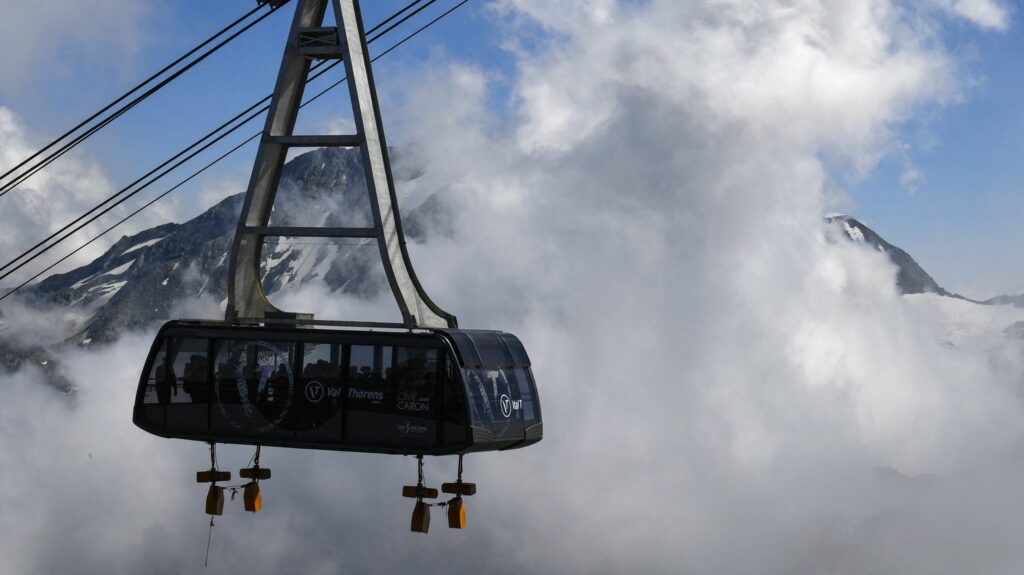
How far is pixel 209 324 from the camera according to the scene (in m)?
37.4

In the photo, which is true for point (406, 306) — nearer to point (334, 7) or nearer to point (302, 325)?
point (302, 325)

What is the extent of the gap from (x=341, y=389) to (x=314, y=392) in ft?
2.88

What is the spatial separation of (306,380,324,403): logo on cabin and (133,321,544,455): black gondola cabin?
0.03m

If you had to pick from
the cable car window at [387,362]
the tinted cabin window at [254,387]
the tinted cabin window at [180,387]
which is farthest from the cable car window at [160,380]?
the cable car window at [387,362]

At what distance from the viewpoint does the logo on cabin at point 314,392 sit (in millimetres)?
35656

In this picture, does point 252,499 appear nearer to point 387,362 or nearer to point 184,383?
point 184,383

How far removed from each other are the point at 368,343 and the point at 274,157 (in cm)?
720

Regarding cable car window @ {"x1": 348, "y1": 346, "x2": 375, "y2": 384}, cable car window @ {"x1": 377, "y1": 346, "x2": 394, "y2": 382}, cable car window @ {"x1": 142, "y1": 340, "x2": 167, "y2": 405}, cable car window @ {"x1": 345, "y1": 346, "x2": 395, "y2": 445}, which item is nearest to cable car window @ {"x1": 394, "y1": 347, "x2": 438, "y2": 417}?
cable car window @ {"x1": 377, "y1": 346, "x2": 394, "y2": 382}

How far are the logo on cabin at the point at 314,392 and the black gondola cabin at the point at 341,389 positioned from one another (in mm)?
28

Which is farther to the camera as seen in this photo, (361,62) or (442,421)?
(361,62)

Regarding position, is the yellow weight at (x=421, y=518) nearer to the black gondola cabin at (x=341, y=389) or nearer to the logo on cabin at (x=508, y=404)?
the black gondola cabin at (x=341, y=389)

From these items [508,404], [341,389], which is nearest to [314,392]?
[341,389]

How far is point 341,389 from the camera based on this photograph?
3541cm

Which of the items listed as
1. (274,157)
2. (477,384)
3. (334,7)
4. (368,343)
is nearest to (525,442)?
(477,384)
